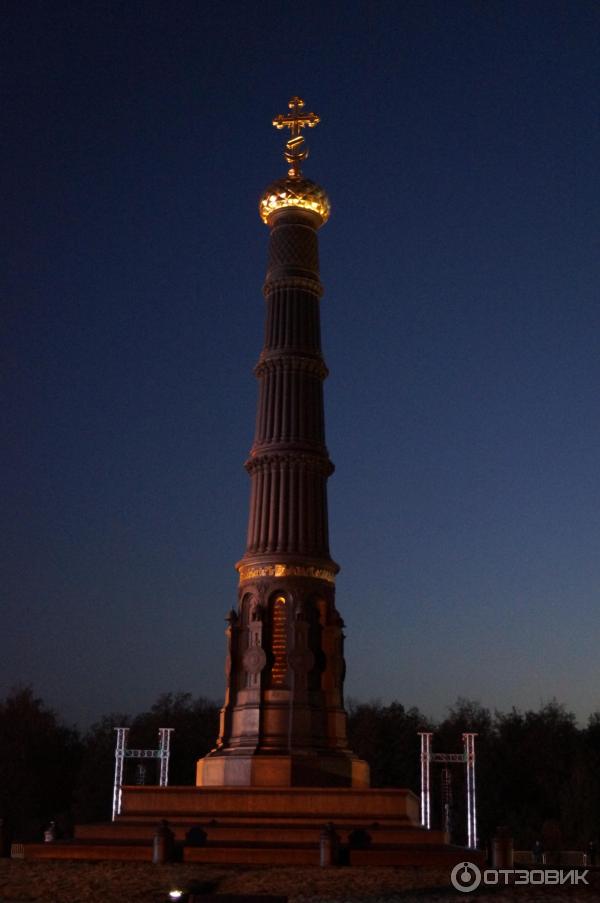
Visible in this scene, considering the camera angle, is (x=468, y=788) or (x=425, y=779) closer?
(x=468, y=788)

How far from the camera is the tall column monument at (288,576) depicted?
2614 cm

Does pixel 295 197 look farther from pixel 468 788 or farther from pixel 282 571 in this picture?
pixel 468 788

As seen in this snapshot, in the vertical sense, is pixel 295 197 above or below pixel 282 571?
above

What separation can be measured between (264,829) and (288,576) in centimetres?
708

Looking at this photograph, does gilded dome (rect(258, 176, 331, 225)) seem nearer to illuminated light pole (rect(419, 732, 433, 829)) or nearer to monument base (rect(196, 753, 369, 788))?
monument base (rect(196, 753, 369, 788))

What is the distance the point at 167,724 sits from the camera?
2542 inches

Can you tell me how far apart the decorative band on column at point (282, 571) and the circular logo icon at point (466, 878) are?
10813 mm

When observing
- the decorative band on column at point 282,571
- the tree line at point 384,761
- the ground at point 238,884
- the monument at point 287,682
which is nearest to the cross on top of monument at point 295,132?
the monument at point 287,682

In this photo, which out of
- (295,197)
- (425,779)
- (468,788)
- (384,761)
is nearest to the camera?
(295,197)

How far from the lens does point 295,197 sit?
Result: 31.3 m

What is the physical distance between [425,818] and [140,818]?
885 inches

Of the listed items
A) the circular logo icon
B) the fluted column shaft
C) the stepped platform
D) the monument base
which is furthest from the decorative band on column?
the circular logo icon

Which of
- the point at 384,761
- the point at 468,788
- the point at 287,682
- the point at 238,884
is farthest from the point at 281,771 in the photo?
the point at 384,761

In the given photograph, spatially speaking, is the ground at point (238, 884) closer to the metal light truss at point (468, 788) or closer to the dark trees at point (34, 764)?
the metal light truss at point (468, 788)
